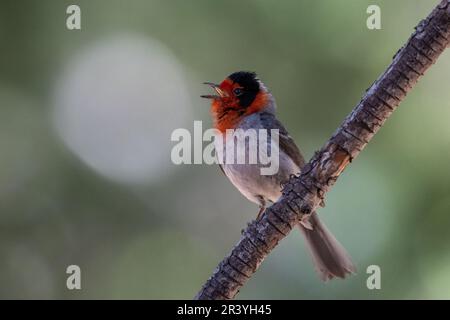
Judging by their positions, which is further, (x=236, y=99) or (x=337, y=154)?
(x=236, y=99)

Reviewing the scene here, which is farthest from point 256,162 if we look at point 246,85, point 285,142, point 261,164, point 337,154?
point 337,154

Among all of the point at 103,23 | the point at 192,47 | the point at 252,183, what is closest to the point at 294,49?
the point at 192,47

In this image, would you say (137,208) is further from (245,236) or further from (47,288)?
(245,236)

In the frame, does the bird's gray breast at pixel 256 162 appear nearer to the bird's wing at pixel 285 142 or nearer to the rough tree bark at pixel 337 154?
the bird's wing at pixel 285 142

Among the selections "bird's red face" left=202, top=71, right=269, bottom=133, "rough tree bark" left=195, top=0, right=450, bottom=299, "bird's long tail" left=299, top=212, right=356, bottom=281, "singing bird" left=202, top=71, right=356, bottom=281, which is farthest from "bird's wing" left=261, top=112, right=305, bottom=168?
"rough tree bark" left=195, top=0, right=450, bottom=299

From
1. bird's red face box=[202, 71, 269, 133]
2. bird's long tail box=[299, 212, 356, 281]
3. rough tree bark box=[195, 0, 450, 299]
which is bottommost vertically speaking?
bird's long tail box=[299, 212, 356, 281]

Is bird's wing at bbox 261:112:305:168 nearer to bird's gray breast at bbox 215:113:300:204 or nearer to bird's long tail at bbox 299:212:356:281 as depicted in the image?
bird's gray breast at bbox 215:113:300:204

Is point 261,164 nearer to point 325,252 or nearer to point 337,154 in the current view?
point 325,252
